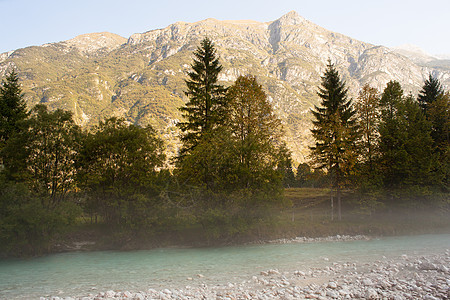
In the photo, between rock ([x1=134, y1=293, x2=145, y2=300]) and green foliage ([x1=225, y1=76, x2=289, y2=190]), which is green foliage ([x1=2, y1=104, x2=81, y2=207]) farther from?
rock ([x1=134, y1=293, x2=145, y2=300])

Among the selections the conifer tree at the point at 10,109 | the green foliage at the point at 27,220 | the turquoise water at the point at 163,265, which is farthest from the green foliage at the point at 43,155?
the turquoise water at the point at 163,265

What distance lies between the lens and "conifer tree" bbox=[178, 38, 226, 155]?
1378 inches

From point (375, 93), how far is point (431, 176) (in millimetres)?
13693

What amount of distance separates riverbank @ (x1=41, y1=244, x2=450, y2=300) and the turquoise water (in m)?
1.62

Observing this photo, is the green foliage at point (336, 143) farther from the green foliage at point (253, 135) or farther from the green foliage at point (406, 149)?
the green foliage at point (253, 135)

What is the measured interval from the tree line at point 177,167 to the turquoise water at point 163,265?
3.76 m

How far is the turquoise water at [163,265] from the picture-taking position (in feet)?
53.5

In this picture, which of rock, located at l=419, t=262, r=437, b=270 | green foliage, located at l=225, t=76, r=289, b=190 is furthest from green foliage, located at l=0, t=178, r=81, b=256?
rock, located at l=419, t=262, r=437, b=270

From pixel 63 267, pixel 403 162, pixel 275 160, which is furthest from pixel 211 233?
pixel 403 162

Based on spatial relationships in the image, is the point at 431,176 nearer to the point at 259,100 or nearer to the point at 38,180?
the point at 259,100

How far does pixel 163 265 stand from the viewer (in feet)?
70.8

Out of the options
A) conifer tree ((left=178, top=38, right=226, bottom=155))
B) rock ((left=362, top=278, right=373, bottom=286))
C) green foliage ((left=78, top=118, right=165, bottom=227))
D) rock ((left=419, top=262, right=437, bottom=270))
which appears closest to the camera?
rock ((left=362, top=278, right=373, bottom=286))

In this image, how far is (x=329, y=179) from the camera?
125ft

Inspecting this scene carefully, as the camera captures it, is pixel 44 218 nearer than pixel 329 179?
→ Yes
